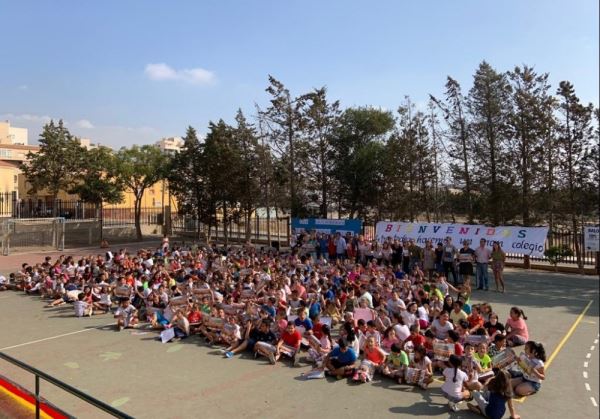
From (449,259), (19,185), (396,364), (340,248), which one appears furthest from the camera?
(19,185)

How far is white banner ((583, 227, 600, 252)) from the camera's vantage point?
19375 millimetres

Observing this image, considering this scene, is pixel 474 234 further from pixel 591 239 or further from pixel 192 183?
pixel 192 183

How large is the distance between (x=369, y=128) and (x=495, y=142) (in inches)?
323

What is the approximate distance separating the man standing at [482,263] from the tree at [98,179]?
88.5 ft

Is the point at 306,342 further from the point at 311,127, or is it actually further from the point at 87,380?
the point at 311,127

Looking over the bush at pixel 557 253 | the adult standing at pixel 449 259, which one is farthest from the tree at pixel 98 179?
the bush at pixel 557 253

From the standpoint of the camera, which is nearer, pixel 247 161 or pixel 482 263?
pixel 482 263

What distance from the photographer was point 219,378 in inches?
365

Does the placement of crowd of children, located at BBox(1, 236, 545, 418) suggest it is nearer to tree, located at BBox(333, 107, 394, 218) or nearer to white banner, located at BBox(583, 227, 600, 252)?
white banner, located at BBox(583, 227, 600, 252)

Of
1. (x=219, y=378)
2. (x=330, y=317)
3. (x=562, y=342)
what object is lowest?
(x=219, y=378)

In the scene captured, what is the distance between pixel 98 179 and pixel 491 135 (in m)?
26.9

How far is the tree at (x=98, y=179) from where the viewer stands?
35062 mm

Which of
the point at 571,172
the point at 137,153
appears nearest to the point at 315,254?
the point at 571,172

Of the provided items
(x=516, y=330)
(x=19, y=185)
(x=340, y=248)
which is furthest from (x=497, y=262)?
(x=19, y=185)
